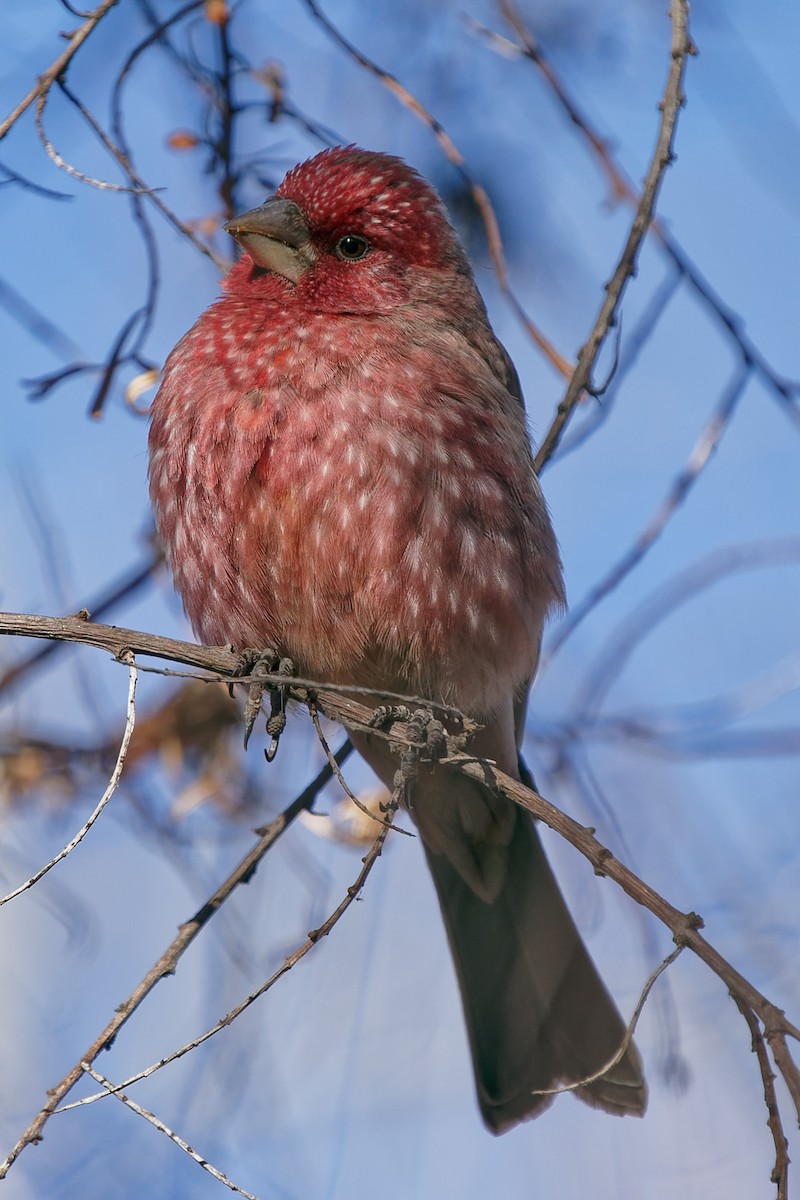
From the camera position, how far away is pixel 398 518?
3795 millimetres

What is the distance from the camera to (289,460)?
374cm

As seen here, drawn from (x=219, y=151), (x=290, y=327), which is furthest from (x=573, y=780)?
(x=219, y=151)

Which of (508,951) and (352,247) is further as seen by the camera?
(508,951)

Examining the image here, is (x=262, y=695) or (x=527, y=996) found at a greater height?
(x=262, y=695)

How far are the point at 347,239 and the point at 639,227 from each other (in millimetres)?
991

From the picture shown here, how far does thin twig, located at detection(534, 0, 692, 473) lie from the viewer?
371 cm

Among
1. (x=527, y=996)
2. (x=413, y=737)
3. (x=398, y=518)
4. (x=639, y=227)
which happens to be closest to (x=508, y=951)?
(x=527, y=996)

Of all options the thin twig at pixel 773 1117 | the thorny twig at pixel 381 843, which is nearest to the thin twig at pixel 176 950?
the thorny twig at pixel 381 843

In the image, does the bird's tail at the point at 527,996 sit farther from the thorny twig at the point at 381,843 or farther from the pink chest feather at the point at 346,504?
the thorny twig at the point at 381,843

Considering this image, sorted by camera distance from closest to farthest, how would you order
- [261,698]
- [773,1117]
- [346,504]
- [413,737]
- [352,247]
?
1. [773,1117]
2. [413,737]
3. [261,698]
4. [346,504]
5. [352,247]

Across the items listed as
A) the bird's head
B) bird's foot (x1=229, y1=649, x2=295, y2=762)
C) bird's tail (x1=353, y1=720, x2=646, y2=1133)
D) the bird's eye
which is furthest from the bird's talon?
the bird's eye

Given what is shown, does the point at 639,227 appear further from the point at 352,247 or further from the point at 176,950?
the point at 176,950

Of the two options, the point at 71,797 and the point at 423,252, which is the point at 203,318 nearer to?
the point at 423,252

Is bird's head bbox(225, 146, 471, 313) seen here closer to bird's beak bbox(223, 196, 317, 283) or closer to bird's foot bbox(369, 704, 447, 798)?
bird's beak bbox(223, 196, 317, 283)
